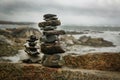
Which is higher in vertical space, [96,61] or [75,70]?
[96,61]

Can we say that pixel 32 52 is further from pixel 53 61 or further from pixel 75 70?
pixel 75 70

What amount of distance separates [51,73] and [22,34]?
318ft

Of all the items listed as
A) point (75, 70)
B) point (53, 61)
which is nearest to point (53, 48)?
point (53, 61)

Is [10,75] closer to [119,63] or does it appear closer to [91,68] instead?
[91,68]

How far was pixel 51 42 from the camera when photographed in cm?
3541

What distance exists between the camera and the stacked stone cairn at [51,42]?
3425 centimetres

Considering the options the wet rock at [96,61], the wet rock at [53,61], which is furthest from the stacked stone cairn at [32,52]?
the wet rock at [96,61]

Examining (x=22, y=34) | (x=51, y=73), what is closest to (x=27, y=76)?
(x=51, y=73)

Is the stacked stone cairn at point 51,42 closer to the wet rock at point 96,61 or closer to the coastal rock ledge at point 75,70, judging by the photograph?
the coastal rock ledge at point 75,70

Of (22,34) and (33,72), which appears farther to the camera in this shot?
(22,34)

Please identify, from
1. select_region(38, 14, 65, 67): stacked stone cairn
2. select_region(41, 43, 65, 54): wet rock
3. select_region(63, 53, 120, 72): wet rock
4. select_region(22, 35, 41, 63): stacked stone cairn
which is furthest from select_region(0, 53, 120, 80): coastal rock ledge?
select_region(22, 35, 41, 63): stacked stone cairn

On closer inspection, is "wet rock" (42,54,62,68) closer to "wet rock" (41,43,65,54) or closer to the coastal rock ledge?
"wet rock" (41,43,65,54)

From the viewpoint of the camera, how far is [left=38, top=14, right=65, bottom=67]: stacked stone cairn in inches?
1348

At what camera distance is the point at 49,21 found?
35219mm
